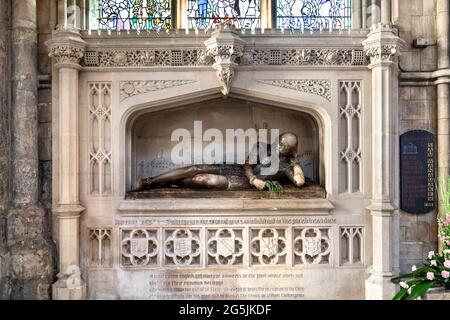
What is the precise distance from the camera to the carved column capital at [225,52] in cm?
439

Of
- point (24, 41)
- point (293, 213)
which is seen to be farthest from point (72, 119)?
point (293, 213)

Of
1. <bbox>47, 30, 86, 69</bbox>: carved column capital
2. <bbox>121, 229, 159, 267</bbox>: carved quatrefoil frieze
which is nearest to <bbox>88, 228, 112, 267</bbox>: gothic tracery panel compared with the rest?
<bbox>121, 229, 159, 267</bbox>: carved quatrefoil frieze

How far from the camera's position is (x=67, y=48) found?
4.43 m

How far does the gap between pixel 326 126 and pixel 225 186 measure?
4.86 feet

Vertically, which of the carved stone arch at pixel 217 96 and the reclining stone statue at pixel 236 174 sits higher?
the carved stone arch at pixel 217 96

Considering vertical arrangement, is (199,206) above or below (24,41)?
below

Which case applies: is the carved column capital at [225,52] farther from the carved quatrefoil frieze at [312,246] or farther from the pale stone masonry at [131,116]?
the carved quatrefoil frieze at [312,246]

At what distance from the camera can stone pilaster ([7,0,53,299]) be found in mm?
4449

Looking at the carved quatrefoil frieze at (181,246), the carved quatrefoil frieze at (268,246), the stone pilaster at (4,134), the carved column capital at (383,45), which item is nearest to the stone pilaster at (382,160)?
the carved column capital at (383,45)

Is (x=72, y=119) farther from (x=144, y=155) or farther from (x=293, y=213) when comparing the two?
(x=293, y=213)

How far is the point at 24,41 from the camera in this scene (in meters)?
4.56

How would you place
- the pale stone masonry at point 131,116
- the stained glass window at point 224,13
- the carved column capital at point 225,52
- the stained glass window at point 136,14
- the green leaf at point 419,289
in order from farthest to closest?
the stained glass window at point 224,13 < the stained glass window at point 136,14 < the pale stone masonry at point 131,116 < the carved column capital at point 225,52 < the green leaf at point 419,289

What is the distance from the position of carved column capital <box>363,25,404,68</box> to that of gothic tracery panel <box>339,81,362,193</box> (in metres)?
0.38

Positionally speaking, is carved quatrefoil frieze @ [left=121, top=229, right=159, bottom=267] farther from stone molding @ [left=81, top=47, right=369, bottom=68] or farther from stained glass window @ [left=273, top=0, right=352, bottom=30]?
stained glass window @ [left=273, top=0, right=352, bottom=30]
